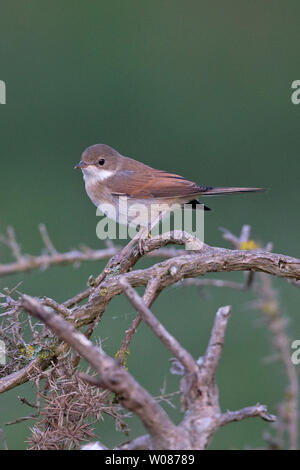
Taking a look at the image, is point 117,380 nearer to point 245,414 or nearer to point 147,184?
point 245,414

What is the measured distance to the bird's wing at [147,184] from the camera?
419 cm

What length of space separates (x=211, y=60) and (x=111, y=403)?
802 cm

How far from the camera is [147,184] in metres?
4.39

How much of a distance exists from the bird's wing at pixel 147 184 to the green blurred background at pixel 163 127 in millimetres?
958

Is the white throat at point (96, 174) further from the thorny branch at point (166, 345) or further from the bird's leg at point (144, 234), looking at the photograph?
the thorny branch at point (166, 345)

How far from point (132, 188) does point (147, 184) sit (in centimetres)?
8

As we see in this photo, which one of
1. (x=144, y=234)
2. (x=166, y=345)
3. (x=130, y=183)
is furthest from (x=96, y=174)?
(x=166, y=345)

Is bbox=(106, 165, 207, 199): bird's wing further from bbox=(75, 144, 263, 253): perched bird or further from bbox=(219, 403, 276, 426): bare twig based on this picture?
bbox=(219, 403, 276, 426): bare twig

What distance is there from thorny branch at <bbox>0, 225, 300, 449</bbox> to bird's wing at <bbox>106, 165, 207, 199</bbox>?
1.65 m


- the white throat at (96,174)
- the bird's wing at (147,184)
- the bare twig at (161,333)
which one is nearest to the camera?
the bare twig at (161,333)

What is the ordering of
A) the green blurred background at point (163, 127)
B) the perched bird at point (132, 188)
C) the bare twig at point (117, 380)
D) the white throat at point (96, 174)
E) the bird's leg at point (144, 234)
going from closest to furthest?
the bare twig at point (117, 380), the bird's leg at point (144, 234), the perched bird at point (132, 188), the white throat at point (96, 174), the green blurred background at point (163, 127)

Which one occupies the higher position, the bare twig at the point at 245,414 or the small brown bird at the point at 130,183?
the small brown bird at the point at 130,183

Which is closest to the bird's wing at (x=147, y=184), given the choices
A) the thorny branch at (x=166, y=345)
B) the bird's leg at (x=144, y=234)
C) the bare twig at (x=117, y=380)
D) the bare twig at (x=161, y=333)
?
the bird's leg at (x=144, y=234)

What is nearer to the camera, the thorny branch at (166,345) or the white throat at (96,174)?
the thorny branch at (166,345)
